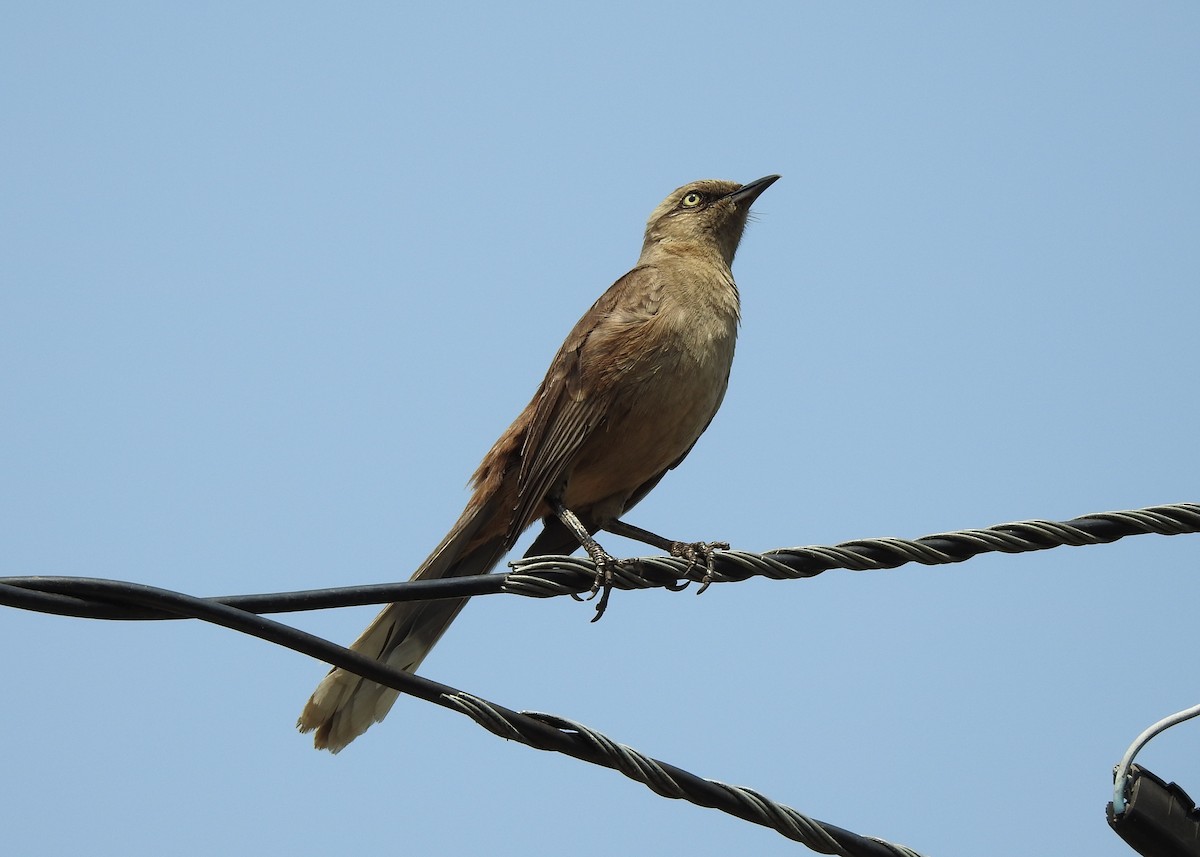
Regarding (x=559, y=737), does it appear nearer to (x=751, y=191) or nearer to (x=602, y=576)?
(x=602, y=576)

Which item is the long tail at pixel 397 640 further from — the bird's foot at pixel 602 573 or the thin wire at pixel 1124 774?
the thin wire at pixel 1124 774

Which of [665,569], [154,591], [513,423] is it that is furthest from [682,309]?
[154,591]

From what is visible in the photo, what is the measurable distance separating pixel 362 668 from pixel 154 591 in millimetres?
590

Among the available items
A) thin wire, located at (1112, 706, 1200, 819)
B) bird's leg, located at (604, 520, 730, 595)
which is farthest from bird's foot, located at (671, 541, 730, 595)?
thin wire, located at (1112, 706, 1200, 819)

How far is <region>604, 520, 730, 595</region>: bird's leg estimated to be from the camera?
4.35m

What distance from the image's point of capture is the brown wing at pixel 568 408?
6.13 meters

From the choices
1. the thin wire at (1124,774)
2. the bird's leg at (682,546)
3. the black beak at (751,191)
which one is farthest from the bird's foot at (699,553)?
the black beak at (751,191)

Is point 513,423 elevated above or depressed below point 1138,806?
above

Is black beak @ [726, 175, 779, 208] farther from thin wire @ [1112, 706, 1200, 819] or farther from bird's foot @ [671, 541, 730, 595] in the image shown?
thin wire @ [1112, 706, 1200, 819]

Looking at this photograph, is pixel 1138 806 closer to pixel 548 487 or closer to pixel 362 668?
pixel 362 668

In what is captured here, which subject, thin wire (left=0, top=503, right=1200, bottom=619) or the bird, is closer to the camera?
thin wire (left=0, top=503, right=1200, bottom=619)

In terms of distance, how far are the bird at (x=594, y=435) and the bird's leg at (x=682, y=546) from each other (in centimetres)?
1

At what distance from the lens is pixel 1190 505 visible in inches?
141

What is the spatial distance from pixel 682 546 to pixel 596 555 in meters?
0.56
